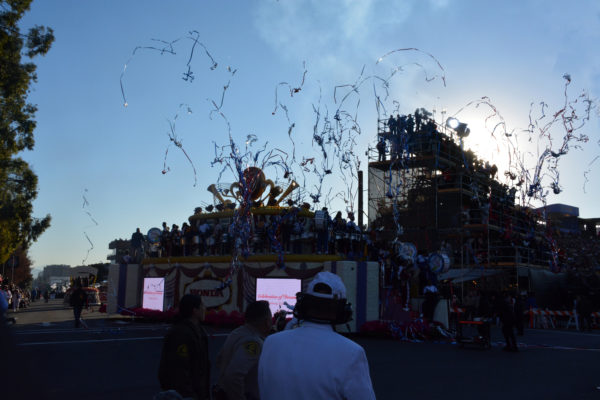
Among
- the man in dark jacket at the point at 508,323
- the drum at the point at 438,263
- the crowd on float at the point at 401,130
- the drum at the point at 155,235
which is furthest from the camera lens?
the drum at the point at 155,235

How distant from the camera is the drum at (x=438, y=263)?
2070 cm

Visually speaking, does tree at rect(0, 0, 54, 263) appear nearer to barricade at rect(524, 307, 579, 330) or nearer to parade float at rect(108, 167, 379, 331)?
parade float at rect(108, 167, 379, 331)

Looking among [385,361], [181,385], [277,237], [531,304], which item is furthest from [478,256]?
[181,385]

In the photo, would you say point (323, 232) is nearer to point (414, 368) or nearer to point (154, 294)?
point (414, 368)

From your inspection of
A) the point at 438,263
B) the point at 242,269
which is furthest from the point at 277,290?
the point at 438,263

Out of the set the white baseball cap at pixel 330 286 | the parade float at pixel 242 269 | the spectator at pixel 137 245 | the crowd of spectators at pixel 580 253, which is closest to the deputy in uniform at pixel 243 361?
the white baseball cap at pixel 330 286

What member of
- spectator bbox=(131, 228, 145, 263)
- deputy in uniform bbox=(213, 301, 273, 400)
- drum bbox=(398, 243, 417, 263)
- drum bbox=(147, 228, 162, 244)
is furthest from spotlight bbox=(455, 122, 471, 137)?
deputy in uniform bbox=(213, 301, 273, 400)

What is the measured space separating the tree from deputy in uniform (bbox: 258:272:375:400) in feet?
73.0

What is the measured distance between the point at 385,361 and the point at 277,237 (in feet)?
36.9

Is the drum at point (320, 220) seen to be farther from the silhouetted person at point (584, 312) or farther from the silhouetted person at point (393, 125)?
the silhouetted person at point (584, 312)

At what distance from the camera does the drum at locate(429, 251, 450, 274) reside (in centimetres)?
2070

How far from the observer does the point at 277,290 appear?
22953 millimetres

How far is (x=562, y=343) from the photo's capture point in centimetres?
1944

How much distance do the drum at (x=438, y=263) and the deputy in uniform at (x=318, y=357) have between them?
18.6 m
